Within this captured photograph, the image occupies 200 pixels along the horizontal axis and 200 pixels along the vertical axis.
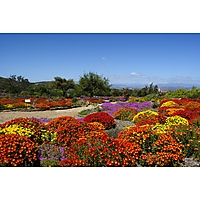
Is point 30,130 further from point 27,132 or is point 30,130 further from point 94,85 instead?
point 94,85

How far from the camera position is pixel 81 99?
12.9 metres

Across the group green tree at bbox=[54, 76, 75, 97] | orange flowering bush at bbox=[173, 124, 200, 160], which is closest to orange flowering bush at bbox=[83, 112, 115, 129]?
orange flowering bush at bbox=[173, 124, 200, 160]

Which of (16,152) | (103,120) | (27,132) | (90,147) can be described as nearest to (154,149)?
(90,147)

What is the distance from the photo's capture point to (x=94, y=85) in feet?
44.4

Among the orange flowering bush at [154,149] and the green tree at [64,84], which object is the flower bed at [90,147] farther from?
the green tree at [64,84]

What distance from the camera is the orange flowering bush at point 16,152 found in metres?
2.89

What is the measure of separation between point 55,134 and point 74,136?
44cm

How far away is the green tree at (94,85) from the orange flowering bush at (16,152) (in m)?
9.97

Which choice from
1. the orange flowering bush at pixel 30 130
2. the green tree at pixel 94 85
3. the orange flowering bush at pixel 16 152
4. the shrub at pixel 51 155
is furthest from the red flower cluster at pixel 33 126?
the green tree at pixel 94 85

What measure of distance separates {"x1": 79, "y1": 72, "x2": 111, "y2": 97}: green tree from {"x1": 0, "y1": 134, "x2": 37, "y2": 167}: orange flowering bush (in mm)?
9972

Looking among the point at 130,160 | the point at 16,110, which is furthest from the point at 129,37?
the point at 16,110

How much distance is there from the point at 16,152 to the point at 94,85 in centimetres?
1072

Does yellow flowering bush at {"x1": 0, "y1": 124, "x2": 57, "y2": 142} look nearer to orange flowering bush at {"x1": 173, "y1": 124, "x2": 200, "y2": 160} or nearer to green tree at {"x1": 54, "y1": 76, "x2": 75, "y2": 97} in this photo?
orange flowering bush at {"x1": 173, "y1": 124, "x2": 200, "y2": 160}
